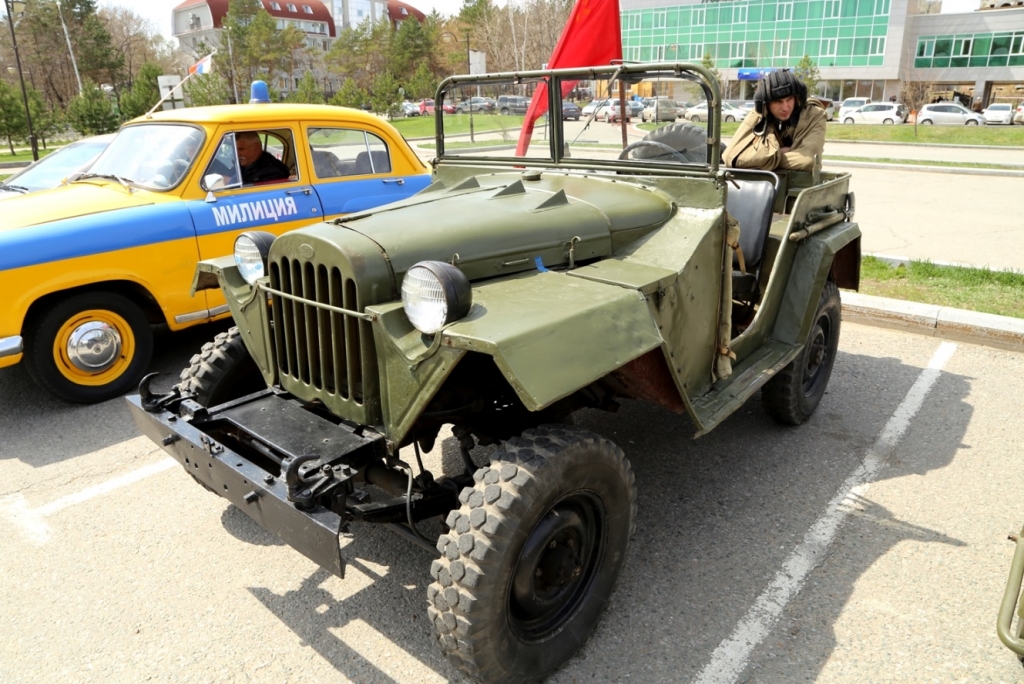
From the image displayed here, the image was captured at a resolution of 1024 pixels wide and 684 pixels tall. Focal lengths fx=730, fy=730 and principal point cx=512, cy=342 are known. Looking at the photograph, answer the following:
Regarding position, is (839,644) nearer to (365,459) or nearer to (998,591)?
(998,591)

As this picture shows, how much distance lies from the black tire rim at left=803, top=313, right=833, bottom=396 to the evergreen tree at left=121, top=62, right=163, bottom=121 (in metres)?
25.9

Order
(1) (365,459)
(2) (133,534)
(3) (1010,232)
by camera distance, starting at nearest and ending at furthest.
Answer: (1) (365,459) < (2) (133,534) < (3) (1010,232)

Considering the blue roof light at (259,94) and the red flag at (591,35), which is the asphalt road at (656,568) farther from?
the blue roof light at (259,94)

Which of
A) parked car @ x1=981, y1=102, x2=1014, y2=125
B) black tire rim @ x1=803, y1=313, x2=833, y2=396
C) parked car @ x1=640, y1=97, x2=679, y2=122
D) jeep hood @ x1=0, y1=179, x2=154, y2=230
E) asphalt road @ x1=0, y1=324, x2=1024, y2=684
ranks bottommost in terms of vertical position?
parked car @ x1=981, y1=102, x2=1014, y2=125

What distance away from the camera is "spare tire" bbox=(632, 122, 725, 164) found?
3.53 meters

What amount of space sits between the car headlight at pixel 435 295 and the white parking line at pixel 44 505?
2.33 meters

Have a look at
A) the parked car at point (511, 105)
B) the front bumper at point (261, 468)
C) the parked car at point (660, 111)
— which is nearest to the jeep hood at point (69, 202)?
the front bumper at point (261, 468)

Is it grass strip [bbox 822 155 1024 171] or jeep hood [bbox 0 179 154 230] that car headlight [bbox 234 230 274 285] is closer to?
jeep hood [bbox 0 179 154 230]

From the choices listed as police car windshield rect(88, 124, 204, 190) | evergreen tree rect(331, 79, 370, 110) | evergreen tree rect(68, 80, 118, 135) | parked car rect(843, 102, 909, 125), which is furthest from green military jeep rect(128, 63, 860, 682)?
parked car rect(843, 102, 909, 125)

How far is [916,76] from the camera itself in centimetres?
4650

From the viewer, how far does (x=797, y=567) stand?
314 centimetres

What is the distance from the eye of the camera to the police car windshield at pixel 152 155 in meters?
5.29

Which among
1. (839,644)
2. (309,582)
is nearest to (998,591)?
(839,644)

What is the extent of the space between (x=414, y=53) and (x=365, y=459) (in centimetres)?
5432
